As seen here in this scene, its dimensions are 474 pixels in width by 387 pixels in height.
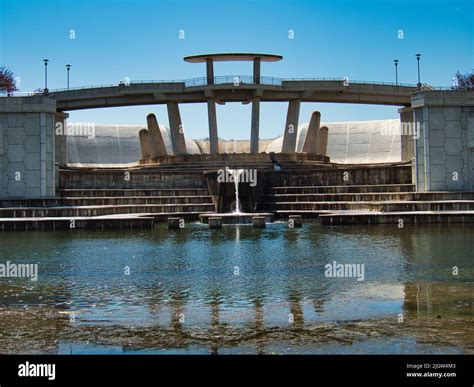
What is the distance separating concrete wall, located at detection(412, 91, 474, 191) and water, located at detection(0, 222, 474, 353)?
13.3 metres

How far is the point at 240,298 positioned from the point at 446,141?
939 inches

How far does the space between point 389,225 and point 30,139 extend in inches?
713

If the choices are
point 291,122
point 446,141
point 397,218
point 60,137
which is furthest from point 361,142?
point 397,218

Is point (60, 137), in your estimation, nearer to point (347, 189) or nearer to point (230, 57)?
point (230, 57)

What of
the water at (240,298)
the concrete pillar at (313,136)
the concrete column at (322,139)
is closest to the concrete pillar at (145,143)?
the concrete pillar at (313,136)

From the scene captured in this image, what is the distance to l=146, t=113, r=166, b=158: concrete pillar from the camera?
54000 millimetres

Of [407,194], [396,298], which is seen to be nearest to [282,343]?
[396,298]

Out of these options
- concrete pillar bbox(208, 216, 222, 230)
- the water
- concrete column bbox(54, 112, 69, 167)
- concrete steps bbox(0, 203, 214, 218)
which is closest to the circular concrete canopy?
concrete column bbox(54, 112, 69, 167)

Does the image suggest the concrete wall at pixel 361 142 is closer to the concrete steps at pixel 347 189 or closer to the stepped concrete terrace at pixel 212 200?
the stepped concrete terrace at pixel 212 200

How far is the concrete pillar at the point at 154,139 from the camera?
5400cm

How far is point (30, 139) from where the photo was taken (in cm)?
3216

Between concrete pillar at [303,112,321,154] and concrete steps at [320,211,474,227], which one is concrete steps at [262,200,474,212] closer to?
concrete steps at [320,211,474,227]

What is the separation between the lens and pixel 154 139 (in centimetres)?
5428
